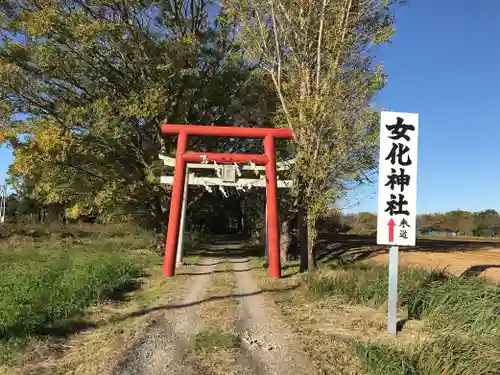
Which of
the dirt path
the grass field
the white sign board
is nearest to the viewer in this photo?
the grass field

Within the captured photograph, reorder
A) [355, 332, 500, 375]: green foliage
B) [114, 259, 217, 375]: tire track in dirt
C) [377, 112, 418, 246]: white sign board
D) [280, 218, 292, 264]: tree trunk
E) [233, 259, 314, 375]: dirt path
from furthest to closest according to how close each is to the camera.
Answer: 1. [280, 218, 292, 264]: tree trunk
2. [377, 112, 418, 246]: white sign board
3. [233, 259, 314, 375]: dirt path
4. [114, 259, 217, 375]: tire track in dirt
5. [355, 332, 500, 375]: green foliage

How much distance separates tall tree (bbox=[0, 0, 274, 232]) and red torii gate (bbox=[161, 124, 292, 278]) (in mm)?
3629

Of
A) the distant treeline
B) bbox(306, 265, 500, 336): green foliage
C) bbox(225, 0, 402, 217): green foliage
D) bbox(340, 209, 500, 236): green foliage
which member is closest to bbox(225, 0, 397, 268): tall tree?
bbox(225, 0, 402, 217): green foliage

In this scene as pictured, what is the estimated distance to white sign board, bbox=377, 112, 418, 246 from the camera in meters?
7.41

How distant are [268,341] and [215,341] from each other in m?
0.78

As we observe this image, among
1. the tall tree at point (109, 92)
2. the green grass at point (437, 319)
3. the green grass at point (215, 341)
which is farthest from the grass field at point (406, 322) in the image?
the tall tree at point (109, 92)

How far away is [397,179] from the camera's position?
295 inches

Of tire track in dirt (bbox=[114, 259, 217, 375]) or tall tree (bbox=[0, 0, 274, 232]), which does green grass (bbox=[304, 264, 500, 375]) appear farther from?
tall tree (bbox=[0, 0, 274, 232])

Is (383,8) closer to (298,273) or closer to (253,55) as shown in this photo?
(253,55)

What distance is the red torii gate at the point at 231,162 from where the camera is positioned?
1342 centimetres

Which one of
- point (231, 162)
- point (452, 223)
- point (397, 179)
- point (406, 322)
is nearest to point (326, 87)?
point (231, 162)

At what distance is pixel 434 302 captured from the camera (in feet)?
26.2

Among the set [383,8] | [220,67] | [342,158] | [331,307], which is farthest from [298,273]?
[220,67]

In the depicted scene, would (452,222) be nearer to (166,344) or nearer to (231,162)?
(231,162)
